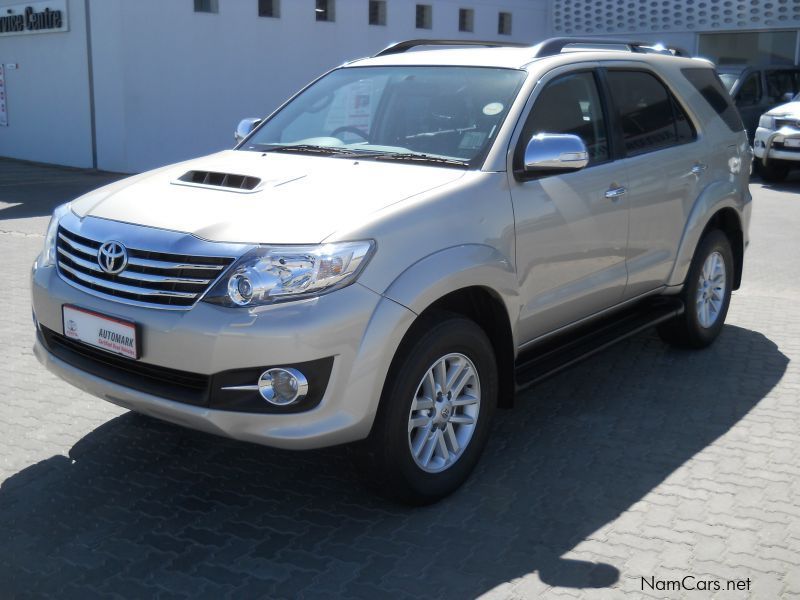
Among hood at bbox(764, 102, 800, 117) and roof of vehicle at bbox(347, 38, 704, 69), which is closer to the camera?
roof of vehicle at bbox(347, 38, 704, 69)

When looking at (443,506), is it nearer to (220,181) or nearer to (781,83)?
(220,181)

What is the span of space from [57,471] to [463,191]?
2264mm

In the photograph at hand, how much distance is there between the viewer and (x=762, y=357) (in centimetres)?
607

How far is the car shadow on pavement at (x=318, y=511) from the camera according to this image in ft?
11.0

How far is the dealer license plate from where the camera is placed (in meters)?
3.54

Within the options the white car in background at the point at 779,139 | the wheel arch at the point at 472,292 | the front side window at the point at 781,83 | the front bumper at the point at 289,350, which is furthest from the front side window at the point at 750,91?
the front bumper at the point at 289,350

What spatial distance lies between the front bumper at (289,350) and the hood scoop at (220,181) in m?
0.75

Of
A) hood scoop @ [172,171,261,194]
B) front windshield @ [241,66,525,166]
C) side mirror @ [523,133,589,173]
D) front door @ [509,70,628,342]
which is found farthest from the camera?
front windshield @ [241,66,525,166]

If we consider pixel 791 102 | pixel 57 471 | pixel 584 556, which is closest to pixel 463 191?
pixel 584 556

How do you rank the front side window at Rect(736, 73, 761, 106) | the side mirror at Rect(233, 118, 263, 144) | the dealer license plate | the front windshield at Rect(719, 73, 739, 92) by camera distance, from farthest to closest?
the front side window at Rect(736, 73, 761, 106)
the front windshield at Rect(719, 73, 739, 92)
the side mirror at Rect(233, 118, 263, 144)
the dealer license plate

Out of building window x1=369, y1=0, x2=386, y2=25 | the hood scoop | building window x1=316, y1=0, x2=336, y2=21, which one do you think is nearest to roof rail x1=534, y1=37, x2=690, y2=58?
the hood scoop

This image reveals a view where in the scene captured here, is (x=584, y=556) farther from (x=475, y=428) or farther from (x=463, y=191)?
(x=463, y=191)

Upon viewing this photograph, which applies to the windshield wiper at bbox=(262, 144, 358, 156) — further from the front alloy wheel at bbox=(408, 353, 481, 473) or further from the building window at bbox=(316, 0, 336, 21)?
the building window at bbox=(316, 0, 336, 21)

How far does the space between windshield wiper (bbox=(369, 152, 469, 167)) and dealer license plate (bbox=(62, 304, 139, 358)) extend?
150 cm
